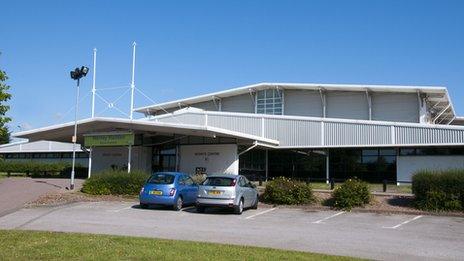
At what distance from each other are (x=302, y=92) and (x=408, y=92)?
7.57 m

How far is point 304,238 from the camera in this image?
13281mm

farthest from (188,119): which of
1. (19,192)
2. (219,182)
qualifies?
(219,182)

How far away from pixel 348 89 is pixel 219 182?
2055 cm

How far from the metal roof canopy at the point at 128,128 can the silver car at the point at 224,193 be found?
8057 mm

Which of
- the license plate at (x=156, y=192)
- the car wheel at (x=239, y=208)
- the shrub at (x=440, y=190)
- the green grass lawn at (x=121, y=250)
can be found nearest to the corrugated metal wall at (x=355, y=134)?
the shrub at (x=440, y=190)

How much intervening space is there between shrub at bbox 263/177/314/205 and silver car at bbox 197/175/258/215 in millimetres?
2501

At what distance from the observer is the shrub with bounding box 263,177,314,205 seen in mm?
21781

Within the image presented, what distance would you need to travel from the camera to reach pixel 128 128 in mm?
30531

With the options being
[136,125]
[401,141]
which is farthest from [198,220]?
[401,141]

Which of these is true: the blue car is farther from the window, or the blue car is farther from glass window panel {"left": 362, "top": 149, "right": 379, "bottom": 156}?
the window

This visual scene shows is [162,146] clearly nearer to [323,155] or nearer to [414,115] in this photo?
[323,155]

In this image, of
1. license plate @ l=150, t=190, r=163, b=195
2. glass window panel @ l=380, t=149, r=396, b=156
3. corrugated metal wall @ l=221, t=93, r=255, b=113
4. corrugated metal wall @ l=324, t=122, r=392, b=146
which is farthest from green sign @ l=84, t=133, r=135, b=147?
corrugated metal wall @ l=221, t=93, r=255, b=113

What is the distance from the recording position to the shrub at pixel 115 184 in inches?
968

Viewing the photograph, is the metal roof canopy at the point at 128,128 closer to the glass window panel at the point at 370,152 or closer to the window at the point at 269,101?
the glass window panel at the point at 370,152
